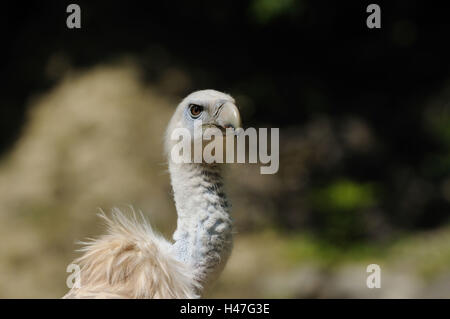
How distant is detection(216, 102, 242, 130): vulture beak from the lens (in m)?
2.54

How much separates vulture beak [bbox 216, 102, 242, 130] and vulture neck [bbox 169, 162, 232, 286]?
0.19m

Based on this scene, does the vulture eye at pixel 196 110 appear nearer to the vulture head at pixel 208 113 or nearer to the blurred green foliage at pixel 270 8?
the vulture head at pixel 208 113

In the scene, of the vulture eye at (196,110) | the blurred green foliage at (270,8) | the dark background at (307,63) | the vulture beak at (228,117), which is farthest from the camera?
the dark background at (307,63)

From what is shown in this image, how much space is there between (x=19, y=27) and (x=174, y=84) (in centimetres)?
272

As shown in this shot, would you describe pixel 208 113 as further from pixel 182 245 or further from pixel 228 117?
pixel 182 245

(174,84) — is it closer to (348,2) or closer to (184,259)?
(348,2)

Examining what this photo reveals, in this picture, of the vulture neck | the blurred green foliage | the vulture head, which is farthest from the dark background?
the vulture neck

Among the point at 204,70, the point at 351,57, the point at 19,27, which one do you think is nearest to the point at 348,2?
the point at 351,57

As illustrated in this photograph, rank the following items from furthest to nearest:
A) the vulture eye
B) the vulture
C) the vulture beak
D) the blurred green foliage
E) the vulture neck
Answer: the blurred green foliage, the vulture eye, the vulture beak, the vulture neck, the vulture

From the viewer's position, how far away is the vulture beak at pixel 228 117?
100 inches

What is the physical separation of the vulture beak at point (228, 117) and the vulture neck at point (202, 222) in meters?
0.19

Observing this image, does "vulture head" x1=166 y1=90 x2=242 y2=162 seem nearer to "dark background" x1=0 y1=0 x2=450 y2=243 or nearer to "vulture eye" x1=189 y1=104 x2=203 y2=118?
"vulture eye" x1=189 y1=104 x2=203 y2=118

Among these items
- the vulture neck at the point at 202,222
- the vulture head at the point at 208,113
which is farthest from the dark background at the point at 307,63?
the vulture neck at the point at 202,222

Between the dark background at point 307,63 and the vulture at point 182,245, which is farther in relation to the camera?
the dark background at point 307,63
